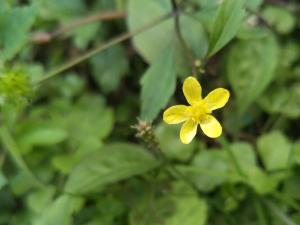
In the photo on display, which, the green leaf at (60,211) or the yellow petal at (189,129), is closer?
the yellow petal at (189,129)

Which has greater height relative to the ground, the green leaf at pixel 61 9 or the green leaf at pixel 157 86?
the green leaf at pixel 61 9

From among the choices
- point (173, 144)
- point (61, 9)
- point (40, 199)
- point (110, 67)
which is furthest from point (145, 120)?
point (61, 9)

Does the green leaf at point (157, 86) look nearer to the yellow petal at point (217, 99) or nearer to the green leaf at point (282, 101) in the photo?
the yellow petal at point (217, 99)

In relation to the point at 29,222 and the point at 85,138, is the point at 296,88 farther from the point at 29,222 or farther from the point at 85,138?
the point at 29,222

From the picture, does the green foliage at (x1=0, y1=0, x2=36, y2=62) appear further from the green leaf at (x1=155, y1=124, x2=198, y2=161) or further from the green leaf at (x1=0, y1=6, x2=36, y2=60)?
the green leaf at (x1=155, y1=124, x2=198, y2=161)

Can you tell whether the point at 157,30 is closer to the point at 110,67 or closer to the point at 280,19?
the point at 110,67

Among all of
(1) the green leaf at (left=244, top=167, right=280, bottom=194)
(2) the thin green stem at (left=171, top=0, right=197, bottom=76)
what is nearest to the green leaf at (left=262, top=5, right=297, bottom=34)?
(2) the thin green stem at (left=171, top=0, right=197, bottom=76)

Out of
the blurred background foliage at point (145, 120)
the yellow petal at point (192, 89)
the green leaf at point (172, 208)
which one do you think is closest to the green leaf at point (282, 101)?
the blurred background foliage at point (145, 120)

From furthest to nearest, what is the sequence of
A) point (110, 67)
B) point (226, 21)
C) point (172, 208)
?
point (110, 67), point (172, 208), point (226, 21)
